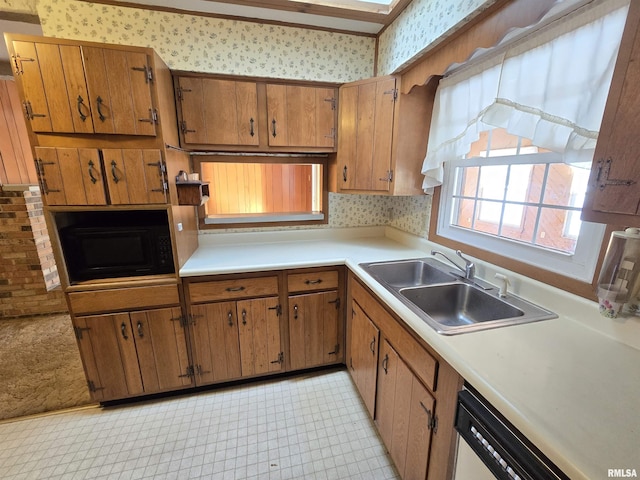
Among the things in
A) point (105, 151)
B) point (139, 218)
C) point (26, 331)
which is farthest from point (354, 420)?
point (26, 331)

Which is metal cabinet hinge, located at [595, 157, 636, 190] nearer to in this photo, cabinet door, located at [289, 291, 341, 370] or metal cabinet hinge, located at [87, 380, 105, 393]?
cabinet door, located at [289, 291, 341, 370]

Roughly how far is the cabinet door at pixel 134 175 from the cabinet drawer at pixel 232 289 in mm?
596

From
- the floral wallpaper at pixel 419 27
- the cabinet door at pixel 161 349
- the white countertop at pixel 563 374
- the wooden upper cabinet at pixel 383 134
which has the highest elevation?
the floral wallpaper at pixel 419 27

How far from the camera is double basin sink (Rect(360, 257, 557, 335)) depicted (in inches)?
43.7

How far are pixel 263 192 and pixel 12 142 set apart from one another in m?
2.82

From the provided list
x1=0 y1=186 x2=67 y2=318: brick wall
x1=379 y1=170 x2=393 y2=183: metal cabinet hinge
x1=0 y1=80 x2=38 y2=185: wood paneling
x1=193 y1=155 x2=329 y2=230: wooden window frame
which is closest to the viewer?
x1=379 y1=170 x2=393 y2=183: metal cabinet hinge

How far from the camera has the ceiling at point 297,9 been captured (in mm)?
1716

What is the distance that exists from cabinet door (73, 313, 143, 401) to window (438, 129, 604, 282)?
2.16m

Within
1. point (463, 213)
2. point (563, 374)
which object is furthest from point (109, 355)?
point (463, 213)

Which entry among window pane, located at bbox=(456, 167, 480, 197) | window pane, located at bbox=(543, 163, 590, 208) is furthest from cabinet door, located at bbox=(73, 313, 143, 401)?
window pane, located at bbox=(543, 163, 590, 208)

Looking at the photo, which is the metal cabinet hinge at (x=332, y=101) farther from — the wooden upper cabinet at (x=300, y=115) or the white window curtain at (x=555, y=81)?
the white window curtain at (x=555, y=81)

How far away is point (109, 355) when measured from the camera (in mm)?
1710

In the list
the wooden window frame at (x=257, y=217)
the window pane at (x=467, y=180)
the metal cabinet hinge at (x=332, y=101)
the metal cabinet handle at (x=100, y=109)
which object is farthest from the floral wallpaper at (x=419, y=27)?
the metal cabinet handle at (x=100, y=109)

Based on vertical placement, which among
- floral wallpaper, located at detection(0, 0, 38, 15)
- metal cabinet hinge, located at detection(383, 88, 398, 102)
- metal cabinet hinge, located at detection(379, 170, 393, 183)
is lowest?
metal cabinet hinge, located at detection(379, 170, 393, 183)
